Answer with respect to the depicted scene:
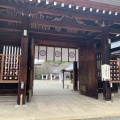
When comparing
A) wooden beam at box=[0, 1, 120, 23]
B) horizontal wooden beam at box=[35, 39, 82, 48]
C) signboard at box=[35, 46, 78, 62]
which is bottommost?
signboard at box=[35, 46, 78, 62]

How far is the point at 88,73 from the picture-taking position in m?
8.38

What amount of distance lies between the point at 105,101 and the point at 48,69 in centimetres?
3169

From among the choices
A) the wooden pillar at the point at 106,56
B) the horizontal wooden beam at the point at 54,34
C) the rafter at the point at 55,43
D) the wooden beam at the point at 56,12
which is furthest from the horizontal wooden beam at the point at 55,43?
the wooden beam at the point at 56,12

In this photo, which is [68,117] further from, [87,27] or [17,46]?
[17,46]

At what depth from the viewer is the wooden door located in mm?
7762

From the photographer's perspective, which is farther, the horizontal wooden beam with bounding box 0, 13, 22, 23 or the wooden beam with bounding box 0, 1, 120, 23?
the horizontal wooden beam with bounding box 0, 13, 22, 23

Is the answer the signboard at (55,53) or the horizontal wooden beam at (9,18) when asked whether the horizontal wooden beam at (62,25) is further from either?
the signboard at (55,53)

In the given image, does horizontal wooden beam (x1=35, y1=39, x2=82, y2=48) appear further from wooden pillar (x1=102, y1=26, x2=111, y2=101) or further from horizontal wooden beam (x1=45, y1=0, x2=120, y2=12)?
horizontal wooden beam (x1=45, y1=0, x2=120, y2=12)

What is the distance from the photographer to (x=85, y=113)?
4.90m

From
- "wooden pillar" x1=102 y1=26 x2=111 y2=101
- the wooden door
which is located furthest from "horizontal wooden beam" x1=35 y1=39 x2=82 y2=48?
"wooden pillar" x1=102 y1=26 x2=111 y2=101

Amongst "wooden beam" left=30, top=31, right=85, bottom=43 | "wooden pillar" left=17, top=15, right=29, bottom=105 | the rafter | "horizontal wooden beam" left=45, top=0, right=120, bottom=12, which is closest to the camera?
"horizontal wooden beam" left=45, top=0, right=120, bottom=12

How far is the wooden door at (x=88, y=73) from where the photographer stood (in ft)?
25.5

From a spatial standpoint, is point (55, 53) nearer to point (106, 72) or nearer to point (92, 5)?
point (106, 72)

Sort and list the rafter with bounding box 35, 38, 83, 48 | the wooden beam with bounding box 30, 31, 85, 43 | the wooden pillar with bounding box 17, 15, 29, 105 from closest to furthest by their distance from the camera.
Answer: the wooden pillar with bounding box 17, 15, 29, 105 < the wooden beam with bounding box 30, 31, 85, 43 < the rafter with bounding box 35, 38, 83, 48
